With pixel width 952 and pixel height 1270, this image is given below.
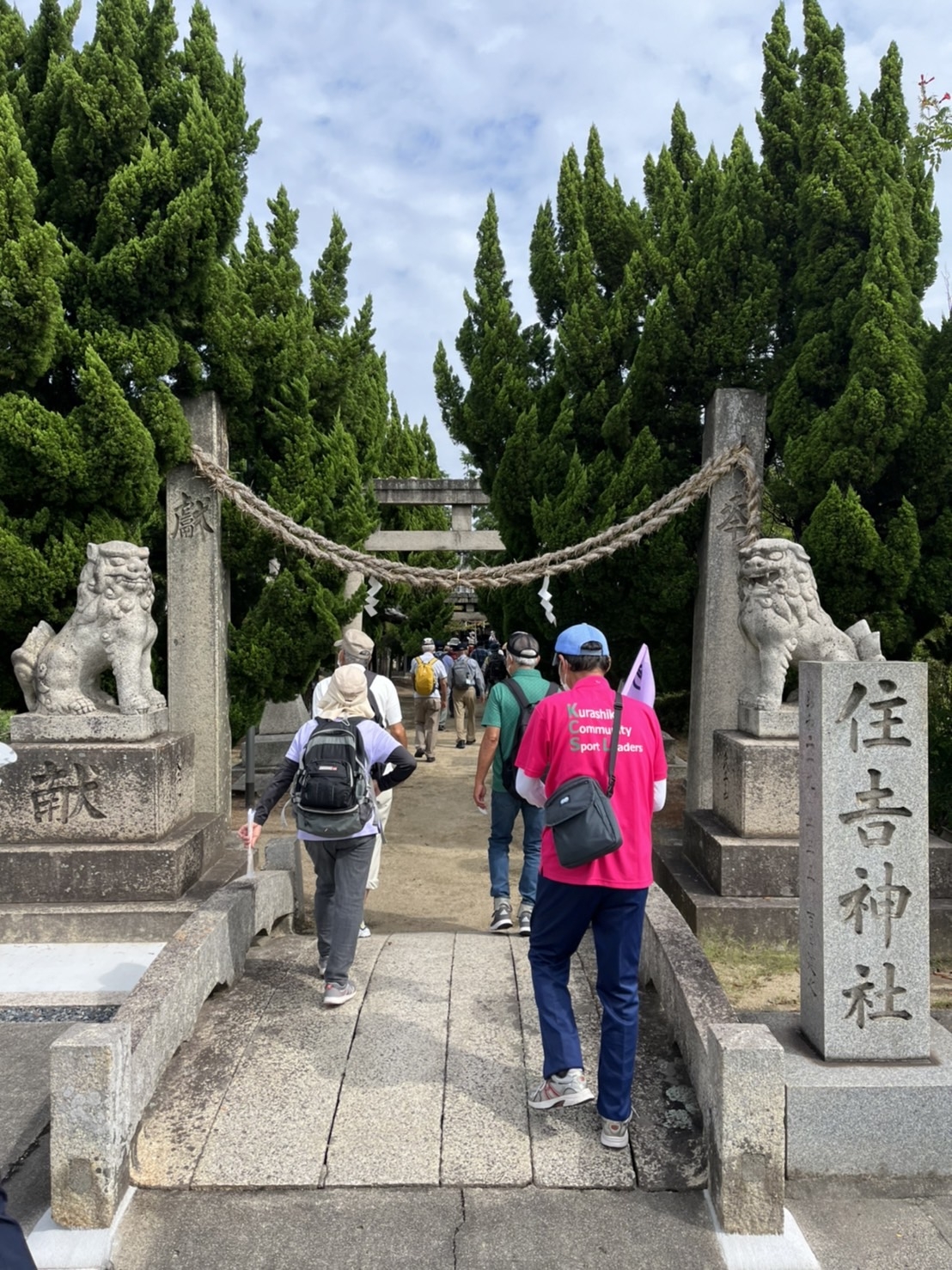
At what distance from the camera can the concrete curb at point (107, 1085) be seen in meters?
2.56

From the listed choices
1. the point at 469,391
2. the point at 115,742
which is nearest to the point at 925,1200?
the point at 115,742

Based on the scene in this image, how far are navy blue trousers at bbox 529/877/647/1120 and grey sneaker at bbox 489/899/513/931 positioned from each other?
209cm

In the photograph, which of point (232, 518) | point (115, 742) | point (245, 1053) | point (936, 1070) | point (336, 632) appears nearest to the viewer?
point (936, 1070)

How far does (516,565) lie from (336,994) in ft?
14.2

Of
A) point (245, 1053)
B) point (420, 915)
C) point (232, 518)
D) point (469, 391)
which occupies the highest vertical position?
point (469, 391)

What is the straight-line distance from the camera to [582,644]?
10.3ft

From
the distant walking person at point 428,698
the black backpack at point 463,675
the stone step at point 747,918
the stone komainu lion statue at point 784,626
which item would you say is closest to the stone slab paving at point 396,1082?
the stone step at point 747,918

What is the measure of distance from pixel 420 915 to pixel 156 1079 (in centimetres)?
329

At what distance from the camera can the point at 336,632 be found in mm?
8594

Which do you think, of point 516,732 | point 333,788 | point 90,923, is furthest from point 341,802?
point 90,923

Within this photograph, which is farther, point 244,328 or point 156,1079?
point 244,328

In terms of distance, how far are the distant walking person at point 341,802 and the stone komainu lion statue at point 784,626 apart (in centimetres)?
296

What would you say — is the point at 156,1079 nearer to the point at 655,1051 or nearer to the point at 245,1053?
the point at 245,1053

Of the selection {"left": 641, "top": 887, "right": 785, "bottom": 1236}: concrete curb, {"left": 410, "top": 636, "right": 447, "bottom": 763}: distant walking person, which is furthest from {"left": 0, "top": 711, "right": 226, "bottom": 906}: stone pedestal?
{"left": 410, "top": 636, "right": 447, "bottom": 763}: distant walking person
